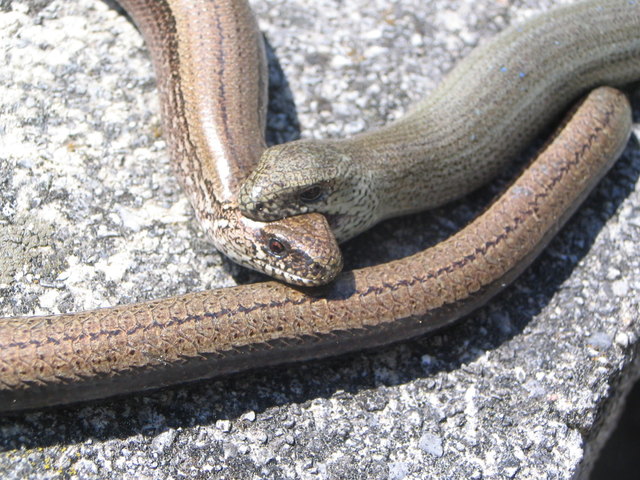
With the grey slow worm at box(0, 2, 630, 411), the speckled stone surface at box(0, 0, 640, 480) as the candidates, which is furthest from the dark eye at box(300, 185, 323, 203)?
the speckled stone surface at box(0, 0, 640, 480)

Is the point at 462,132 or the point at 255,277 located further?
the point at 462,132

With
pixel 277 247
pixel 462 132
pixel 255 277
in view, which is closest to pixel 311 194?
pixel 277 247

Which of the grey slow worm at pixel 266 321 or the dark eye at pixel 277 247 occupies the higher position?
the dark eye at pixel 277 247

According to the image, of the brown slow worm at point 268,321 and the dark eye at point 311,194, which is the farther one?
the dark eye at point 311,194

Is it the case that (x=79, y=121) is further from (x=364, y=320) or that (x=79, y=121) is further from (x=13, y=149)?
(x=364, y=320)

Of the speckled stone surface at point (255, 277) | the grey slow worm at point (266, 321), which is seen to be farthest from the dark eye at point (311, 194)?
the speckled stone surface at point (255, 277)

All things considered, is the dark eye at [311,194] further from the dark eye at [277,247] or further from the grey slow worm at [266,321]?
the grey slow worm at [266,321]

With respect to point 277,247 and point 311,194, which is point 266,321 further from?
point 311,194
